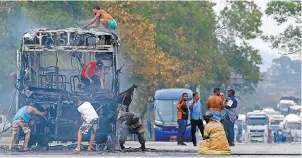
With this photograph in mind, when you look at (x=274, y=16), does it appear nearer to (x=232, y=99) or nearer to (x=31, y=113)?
(x=232, y=99)

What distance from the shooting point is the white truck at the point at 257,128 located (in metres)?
64.7

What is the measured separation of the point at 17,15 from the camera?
4694 cm

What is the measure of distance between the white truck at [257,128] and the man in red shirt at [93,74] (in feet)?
123

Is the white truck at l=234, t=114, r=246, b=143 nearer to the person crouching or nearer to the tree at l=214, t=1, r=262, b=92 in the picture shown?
the tree at l=214, t=1, r=262, b=92

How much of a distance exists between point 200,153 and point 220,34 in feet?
173

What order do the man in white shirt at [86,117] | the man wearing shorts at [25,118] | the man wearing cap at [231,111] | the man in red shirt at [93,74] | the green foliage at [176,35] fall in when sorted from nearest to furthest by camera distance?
1. the man in white shirt at [86,117]
2. the man wearing shorts at [25,118]
3. the man in red shirt at [93,74]
4. the man wearing cap at [231,111]
5. the green foliage at [176,35]

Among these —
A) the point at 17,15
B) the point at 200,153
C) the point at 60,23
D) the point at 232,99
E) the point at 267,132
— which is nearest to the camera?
the point at 200,153

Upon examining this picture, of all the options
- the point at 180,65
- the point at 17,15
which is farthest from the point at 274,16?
the point at 17,15

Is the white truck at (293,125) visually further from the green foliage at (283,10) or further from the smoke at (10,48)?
the smoke at (10,48)

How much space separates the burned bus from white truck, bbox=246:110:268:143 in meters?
37.2

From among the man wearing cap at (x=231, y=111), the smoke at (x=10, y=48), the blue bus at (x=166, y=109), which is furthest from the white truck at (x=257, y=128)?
the man wearing cap at (x=231, y=111)

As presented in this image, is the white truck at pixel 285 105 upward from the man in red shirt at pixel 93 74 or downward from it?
downward

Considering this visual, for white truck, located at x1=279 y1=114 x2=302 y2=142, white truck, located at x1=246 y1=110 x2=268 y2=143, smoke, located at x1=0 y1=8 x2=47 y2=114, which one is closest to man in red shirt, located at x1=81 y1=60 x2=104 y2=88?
smoke, located at x1=0 y1=8 x2=47 y2=114

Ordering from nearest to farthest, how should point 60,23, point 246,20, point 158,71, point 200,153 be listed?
point 200,153 < point 60,23 < point 158,71 < point 246,20
